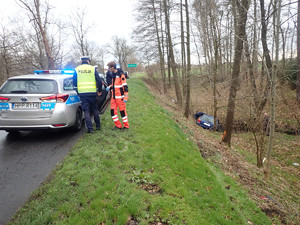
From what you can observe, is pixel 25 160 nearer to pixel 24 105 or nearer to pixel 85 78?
pixel 24 105

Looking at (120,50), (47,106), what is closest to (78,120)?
(47,106)

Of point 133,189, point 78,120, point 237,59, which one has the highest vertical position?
point 237,59

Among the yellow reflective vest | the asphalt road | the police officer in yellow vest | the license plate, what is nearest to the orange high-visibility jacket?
the police officer in yellow vest

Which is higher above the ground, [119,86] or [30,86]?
[30,86]

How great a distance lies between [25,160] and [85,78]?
2381 mm

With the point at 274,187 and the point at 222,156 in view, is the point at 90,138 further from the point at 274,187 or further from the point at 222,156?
the point at 274,187

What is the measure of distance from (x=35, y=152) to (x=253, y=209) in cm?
554

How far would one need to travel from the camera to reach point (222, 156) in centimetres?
717

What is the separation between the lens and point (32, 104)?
14.6ft

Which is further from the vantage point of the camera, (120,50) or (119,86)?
(120,50)

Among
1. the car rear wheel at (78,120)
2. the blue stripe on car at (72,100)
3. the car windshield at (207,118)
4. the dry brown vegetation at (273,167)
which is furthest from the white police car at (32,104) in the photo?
the car windshield at (207,118)

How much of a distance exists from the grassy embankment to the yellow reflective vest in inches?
53.6

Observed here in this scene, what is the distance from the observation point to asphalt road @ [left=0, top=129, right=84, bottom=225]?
2949mm

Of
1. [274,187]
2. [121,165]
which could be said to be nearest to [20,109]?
[121,165]
